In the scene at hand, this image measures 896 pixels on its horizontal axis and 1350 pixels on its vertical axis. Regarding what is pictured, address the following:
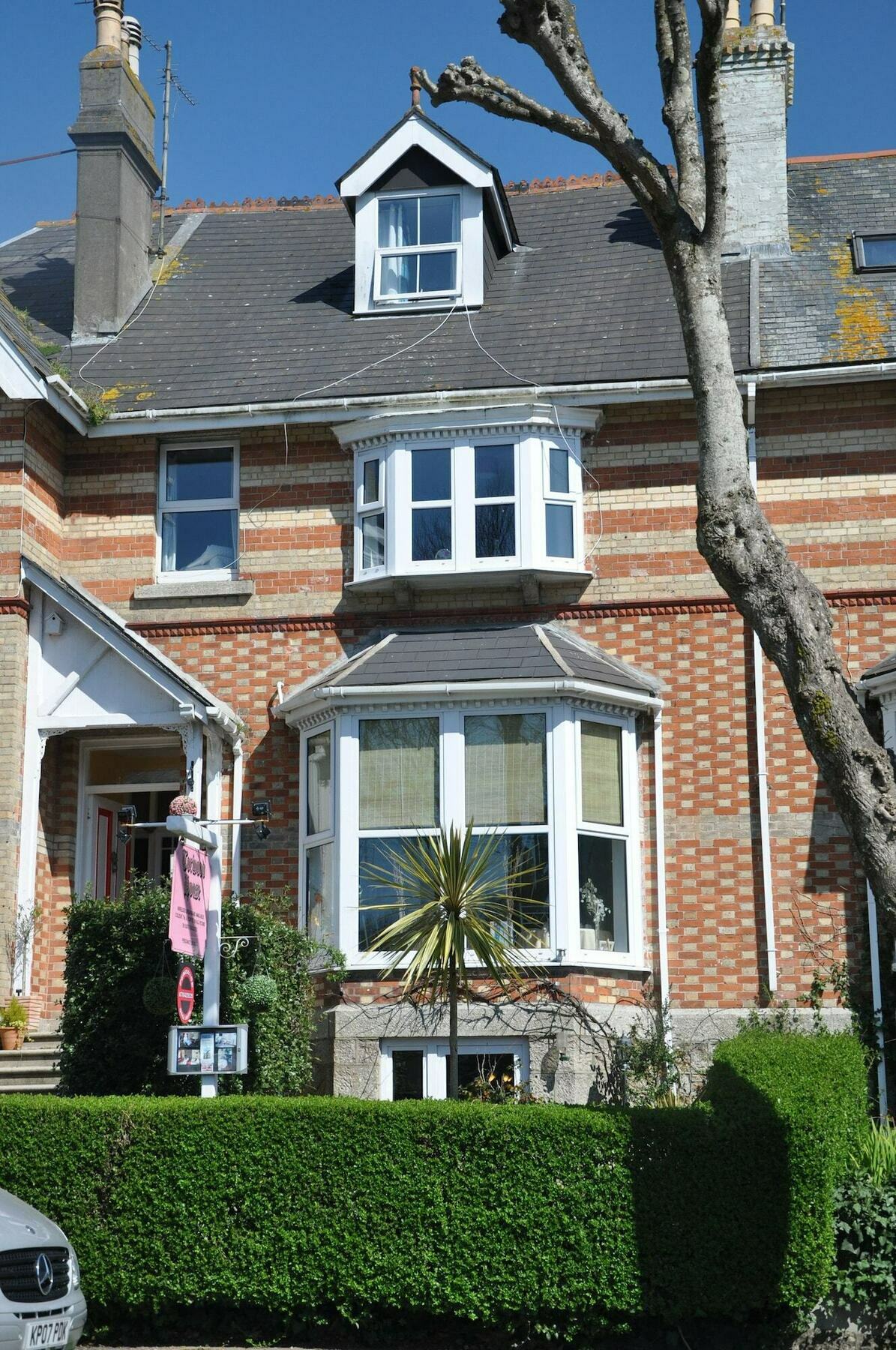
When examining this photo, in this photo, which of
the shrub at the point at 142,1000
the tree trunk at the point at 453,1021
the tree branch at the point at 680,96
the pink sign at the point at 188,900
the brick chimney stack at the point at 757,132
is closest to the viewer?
the tree branch at the point at 680,96

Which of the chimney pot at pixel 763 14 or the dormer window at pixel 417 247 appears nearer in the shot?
the dormer window at pixel 417 247

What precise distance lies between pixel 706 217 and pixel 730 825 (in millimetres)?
7131

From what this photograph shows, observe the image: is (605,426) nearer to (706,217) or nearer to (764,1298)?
(706,217)

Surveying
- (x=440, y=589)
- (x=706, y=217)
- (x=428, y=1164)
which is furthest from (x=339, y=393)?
(x=428, y=1164)

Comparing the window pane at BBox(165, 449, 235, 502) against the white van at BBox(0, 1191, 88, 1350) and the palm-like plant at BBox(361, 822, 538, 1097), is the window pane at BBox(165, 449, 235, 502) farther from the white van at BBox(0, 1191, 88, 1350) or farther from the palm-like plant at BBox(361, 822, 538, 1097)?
the white van at BBox(0, 1191, 88, 1350)

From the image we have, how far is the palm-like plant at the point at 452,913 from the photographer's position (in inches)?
511

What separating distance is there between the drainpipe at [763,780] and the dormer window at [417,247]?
399 cm

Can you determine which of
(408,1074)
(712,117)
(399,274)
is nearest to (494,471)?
(399,274)

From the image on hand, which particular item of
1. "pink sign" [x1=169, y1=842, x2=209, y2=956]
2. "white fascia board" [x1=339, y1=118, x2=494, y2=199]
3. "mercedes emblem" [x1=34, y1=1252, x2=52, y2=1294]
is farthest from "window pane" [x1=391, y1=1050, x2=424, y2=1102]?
"white fascia board" [x1=339, y1=118, x2=494, y2=199]

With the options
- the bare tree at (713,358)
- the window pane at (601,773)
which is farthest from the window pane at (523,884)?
the bare tree at (713,358)

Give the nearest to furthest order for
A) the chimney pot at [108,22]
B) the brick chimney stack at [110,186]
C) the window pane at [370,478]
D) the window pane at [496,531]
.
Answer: the window pane at [496,531] → the window pane at [370,478] → the brick chimney stack at [110,186] → the chimney pot at [108,22]

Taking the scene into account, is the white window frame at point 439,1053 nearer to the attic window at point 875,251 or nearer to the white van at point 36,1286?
the white van at point 36,1286

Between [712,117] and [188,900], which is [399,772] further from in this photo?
[712,117]

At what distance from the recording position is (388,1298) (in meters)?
10.2
